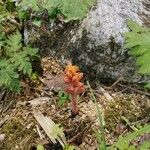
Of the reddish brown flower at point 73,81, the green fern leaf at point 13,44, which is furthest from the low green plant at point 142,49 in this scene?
the green fern leaf at point 13,44

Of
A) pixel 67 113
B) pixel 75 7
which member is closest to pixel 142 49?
pixel 75 7

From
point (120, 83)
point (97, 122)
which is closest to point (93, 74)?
point (120, 83)

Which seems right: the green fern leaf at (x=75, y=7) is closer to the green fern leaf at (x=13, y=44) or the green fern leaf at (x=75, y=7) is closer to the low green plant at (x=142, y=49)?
the low green plant at (x=142, y=49)

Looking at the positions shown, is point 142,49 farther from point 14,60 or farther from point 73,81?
point 14,60

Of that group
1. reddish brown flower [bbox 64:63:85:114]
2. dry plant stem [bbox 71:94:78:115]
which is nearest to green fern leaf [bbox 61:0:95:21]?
reddish brown flower [bbox 64:63:85:114]

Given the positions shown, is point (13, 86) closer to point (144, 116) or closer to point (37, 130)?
point (37, 130)

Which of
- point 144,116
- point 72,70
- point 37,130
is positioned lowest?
point 37,130

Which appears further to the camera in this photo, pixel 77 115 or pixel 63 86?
pixel 63 86

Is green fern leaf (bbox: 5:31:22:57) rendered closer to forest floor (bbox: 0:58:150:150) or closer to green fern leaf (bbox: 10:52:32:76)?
green fern leaf (bbox: 10:52:32:76)
